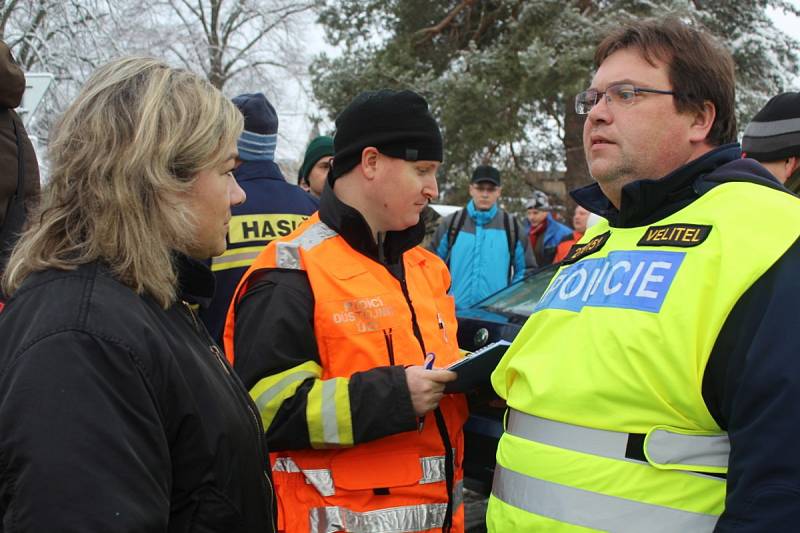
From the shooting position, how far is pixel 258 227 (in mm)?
3242

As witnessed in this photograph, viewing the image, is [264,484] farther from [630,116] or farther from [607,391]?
[630,116]

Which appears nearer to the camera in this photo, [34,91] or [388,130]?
[388,130]

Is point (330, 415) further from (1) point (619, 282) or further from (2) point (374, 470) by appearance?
(1) point (619, 282)

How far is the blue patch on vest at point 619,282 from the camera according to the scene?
1551 mm

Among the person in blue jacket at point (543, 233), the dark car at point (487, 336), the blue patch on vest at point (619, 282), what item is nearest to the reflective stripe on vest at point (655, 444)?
the blue patch on vest at point (619, 282)

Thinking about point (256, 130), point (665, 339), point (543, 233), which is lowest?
point (543, 233)

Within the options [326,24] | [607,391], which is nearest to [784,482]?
[607,391]

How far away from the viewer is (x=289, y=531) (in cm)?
222

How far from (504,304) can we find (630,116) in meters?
2.54

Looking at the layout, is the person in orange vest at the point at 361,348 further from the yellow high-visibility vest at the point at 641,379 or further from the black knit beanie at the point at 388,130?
the yellow high-visibility vest at the point at 641,379

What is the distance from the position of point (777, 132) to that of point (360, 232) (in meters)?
1.84

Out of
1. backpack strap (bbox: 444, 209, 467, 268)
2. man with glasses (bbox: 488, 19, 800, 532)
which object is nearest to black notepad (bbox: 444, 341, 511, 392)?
man with glasses (bbox: 488, 19, 800, 532)

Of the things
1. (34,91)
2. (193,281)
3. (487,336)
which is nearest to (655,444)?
(193,281)

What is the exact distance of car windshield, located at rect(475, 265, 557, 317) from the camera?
4.17 m
